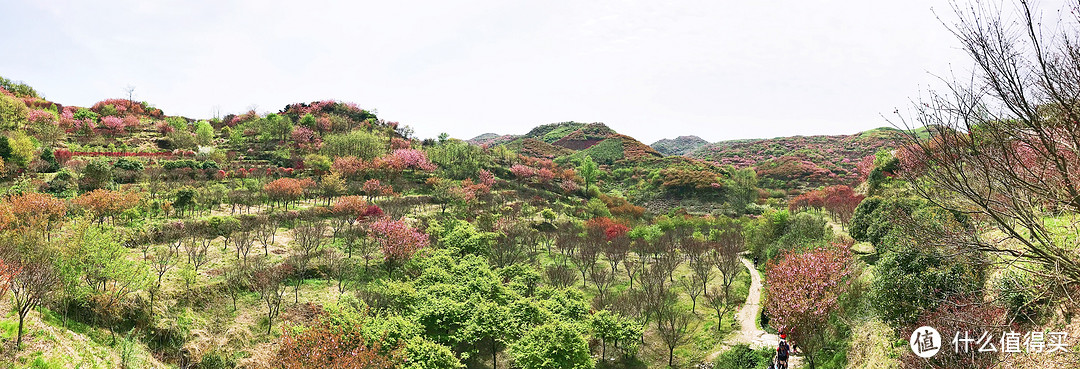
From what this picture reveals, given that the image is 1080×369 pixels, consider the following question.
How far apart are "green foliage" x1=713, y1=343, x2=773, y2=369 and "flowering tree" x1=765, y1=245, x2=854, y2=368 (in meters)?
1.38

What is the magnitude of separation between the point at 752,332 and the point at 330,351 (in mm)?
20192

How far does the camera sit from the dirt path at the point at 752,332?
19859 mm

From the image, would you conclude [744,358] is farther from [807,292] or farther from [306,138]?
[306,138]

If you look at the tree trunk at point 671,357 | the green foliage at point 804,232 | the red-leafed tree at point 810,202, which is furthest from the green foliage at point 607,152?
the tree trunk at point 671,357

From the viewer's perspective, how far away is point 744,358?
18.0m

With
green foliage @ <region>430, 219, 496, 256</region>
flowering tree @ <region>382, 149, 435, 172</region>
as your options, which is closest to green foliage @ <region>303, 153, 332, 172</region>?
flowering tree @ <region>382, 149, 435, 172</region>

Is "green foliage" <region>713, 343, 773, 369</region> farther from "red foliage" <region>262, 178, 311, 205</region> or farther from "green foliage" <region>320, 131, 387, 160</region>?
"green foliage" <region>320, 131, 387, 160</region>

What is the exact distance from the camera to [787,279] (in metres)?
18.9

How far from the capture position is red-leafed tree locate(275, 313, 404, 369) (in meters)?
12.8

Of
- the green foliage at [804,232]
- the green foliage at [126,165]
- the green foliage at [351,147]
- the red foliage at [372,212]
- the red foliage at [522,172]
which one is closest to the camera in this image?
the green foliage at [804,232]

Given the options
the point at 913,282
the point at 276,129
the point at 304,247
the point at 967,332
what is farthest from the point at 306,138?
the point at 967,332

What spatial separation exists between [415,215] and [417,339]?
21.6 m

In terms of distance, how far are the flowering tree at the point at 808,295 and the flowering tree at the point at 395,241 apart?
19.7 meters

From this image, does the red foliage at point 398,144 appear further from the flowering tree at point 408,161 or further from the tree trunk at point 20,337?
the tree trunk at point 20,337
